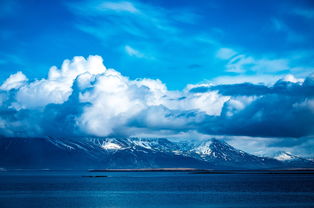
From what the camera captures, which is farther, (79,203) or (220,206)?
(79,203)

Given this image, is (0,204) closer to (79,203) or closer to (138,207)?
(79,203)

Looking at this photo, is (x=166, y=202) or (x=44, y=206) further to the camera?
(x=166, y=202)

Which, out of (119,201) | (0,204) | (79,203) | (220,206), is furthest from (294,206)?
(0,204)

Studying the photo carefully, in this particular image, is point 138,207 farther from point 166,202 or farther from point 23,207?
point 23,207

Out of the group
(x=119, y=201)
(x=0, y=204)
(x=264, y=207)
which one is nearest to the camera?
(x=264, y=207)

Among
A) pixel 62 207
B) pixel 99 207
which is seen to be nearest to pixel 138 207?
pixel 99 207

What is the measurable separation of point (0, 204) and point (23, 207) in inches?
311

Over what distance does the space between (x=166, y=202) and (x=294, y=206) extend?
30.5 m

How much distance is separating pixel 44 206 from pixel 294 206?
5623cm

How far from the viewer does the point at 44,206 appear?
103 meters

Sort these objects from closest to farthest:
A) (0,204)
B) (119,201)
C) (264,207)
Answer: (264,207) < (0,204) < (119,201)

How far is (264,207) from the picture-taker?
97500mm

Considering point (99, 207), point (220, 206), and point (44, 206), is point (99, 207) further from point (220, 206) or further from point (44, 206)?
point (220, 206)

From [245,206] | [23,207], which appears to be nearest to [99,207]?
[23,207]
